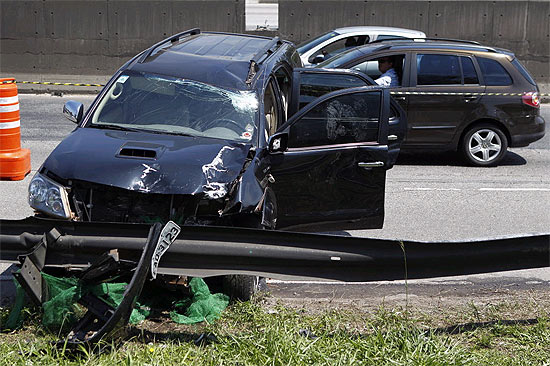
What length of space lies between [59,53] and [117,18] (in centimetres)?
157

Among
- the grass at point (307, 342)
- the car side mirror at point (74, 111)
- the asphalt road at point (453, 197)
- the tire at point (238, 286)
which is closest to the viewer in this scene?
the grass at point (307, 342)

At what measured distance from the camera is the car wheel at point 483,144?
11672mm

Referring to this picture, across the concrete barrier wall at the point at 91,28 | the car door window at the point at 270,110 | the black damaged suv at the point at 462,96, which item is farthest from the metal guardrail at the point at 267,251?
the concrete barrier wall at the point at 91,28

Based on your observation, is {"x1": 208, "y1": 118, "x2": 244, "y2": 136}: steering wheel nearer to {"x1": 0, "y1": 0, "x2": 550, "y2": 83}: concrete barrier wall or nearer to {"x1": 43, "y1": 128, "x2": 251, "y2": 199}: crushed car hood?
{"x1": 43, "y1": 128, "x2": 251, "y2": 199}: crushed car hood

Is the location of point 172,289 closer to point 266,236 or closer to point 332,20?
point 266,236

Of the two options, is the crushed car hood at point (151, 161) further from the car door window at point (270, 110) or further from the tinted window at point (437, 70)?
the tinted window at point (437, 70)

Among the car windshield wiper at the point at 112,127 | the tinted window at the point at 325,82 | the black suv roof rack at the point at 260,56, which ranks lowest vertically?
the car windshield wiper at the point at 112,127

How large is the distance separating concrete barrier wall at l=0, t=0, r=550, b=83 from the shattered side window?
10.7 meters

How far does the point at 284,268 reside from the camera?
17.6ft

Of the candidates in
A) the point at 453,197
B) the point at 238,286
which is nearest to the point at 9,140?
the point at 238,286

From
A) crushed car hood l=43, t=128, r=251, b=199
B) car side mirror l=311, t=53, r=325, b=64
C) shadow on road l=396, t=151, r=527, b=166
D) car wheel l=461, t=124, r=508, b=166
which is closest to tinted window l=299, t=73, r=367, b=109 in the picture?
crushed car hood l=43, t=128, r=251, b=199

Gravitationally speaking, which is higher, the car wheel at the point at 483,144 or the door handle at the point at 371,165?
the door handle at the point at 371,165

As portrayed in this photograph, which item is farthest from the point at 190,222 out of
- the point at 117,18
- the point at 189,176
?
the point at 117,18

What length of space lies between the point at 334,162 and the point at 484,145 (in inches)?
211
